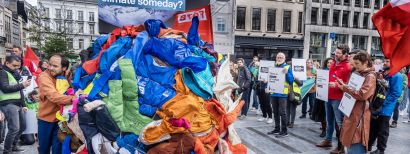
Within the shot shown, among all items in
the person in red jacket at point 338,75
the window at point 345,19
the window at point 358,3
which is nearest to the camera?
the person in red jacket at point 338,75

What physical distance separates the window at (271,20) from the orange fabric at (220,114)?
28.8 metres

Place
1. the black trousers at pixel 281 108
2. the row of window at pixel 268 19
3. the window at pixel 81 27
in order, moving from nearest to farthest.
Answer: the black trousers at pixel 281 108 → the row of window at pixel 268 19 → the window at pixel 81 27

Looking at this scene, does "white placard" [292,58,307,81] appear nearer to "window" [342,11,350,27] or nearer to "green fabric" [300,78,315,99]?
"green fabric" [300,78,315,99]

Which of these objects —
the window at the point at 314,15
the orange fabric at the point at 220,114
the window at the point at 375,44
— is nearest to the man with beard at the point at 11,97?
the orange fabric at the point at 220,114

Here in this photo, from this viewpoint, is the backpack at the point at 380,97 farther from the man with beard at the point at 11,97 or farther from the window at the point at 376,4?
the window at the point at 376,4

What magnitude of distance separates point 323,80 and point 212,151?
14.0 ft

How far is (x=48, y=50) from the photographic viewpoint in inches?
846

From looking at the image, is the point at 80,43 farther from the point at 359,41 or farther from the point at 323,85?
the point at 323,85

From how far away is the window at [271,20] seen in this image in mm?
30297

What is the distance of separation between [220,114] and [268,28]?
29.0 m

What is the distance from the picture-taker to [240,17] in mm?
29109

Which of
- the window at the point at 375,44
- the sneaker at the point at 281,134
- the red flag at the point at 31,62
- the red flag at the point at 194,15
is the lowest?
the sneaker at the point at 281,134

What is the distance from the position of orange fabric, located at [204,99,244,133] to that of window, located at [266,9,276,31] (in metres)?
28.8

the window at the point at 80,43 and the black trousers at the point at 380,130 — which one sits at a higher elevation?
the window at the point at 80,43
